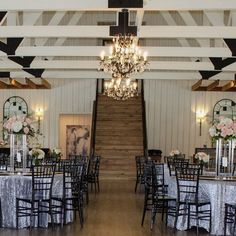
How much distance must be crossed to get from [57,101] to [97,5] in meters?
11.5

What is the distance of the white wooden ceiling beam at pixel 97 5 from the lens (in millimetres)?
7026

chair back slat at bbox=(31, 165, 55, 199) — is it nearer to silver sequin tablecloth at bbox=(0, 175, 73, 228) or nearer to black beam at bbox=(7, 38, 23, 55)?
silver sequin tablecloth at bbox=(0, 175, 73, 228)

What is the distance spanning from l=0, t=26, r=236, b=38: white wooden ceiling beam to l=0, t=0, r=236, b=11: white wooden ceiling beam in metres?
1.82

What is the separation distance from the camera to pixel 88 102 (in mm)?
18359

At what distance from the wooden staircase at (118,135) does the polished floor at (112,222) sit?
3.73m

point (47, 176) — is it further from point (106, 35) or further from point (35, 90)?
point (35, 90)

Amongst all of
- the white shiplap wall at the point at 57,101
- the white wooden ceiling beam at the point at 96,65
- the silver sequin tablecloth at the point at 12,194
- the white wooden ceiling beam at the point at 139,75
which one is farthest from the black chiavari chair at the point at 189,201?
the white shiplap wall at the point at 57,101

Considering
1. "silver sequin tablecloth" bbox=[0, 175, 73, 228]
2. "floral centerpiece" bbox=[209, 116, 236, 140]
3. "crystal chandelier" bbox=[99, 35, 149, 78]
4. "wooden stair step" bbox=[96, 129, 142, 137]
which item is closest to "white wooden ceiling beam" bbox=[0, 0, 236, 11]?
"crystal chandelier" bbox=[99, 35, 149, 78]

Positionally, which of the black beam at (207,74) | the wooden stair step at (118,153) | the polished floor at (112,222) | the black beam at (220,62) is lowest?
the polished floor at (112,222)

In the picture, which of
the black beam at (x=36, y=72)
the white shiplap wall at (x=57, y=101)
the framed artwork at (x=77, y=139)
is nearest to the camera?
the black beam at (x=36, y=72)

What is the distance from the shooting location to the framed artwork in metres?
18.9

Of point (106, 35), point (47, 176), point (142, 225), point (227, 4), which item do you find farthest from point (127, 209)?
point (227, 4)

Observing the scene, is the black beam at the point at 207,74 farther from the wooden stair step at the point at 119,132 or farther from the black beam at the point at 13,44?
the black beam at the point at 13,44

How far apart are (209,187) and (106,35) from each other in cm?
340
